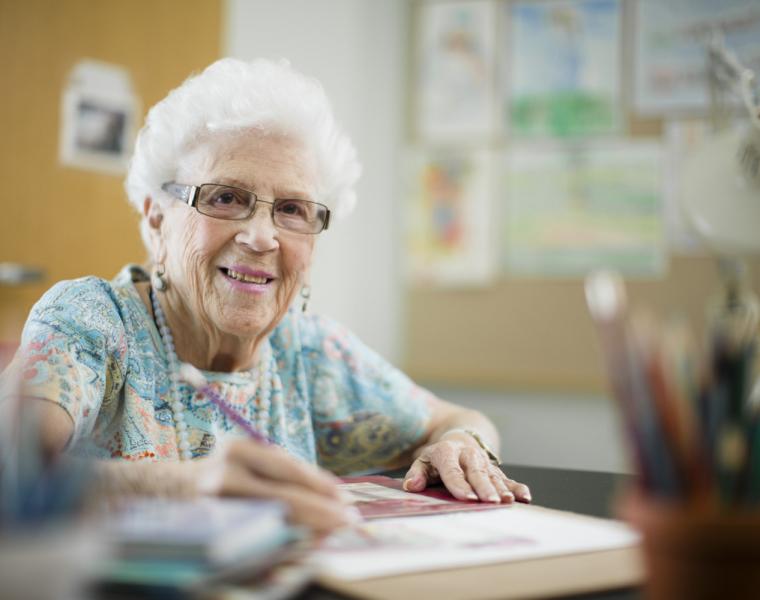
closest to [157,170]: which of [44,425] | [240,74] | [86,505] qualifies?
[240,74]

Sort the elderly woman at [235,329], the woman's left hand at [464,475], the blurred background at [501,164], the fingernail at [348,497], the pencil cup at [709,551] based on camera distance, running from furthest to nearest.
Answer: the blurred background at [501,164], the elderly woman at [235,329], the woman's left hand at [464,475], the fingernail at [348,497], the pencil cup at [709,551]

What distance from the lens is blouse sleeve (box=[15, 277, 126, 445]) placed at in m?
1.06

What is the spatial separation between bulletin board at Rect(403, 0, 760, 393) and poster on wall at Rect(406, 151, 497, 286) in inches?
1.3

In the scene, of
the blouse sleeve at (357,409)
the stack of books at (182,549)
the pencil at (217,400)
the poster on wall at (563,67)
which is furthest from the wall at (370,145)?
the stack of books at (182,549)

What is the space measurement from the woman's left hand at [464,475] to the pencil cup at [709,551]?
549mm

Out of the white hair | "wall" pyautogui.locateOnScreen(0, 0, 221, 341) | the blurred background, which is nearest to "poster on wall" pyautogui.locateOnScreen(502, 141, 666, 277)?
the blurred background

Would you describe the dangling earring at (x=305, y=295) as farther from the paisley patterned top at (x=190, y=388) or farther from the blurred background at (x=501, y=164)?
the blurred background at (x=501, y=164)

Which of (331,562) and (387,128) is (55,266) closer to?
(387,128)

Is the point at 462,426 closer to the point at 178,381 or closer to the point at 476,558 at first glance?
the point at 178,381


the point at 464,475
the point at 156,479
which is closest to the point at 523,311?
the point at 464,475

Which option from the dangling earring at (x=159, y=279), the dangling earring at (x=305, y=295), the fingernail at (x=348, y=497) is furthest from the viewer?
the dangling earring at (x=305, y=295)

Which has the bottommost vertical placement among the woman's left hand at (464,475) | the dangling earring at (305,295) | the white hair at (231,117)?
the woman's left hand at (464,475)

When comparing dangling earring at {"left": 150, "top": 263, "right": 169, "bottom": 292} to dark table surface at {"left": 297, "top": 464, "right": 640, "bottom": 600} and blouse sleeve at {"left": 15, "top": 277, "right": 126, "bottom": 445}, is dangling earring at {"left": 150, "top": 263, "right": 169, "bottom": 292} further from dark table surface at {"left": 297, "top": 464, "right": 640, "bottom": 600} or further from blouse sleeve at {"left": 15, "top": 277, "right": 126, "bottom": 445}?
dark table surface at {"left": 297, "top": 464, "right": 640, "bottom": 600}

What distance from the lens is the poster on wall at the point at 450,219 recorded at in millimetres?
3047
